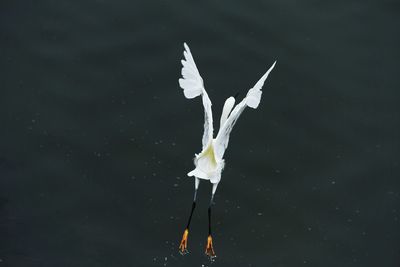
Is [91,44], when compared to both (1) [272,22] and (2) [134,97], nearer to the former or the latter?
(2) [134,97]

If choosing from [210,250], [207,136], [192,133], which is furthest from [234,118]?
[192,133]

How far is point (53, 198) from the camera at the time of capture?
1204 centimetres

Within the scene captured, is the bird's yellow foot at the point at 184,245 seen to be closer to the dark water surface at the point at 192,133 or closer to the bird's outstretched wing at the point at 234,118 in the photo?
the dark water surface at the point at 192,133

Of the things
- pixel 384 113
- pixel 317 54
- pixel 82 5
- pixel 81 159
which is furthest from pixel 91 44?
pixel 384 113

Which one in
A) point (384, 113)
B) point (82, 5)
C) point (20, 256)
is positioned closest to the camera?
point (20, 256)

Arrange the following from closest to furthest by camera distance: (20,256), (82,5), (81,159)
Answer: (20,256) < (81,159) < (82,5)

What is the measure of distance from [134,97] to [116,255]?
230cm

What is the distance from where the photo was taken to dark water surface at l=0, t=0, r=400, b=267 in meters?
11.8

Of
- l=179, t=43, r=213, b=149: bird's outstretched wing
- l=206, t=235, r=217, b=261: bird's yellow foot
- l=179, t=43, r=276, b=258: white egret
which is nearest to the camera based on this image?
l=179, t=43, r=276, b=258: white egret

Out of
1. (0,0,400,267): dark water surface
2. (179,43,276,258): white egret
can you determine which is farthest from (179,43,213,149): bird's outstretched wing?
(0,0,400,267): dark water surface

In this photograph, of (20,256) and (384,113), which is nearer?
(20,256)

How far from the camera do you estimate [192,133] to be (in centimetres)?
1264

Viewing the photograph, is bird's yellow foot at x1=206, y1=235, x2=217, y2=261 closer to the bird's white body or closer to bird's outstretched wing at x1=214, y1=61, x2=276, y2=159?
the bird's white body

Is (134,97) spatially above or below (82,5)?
below
